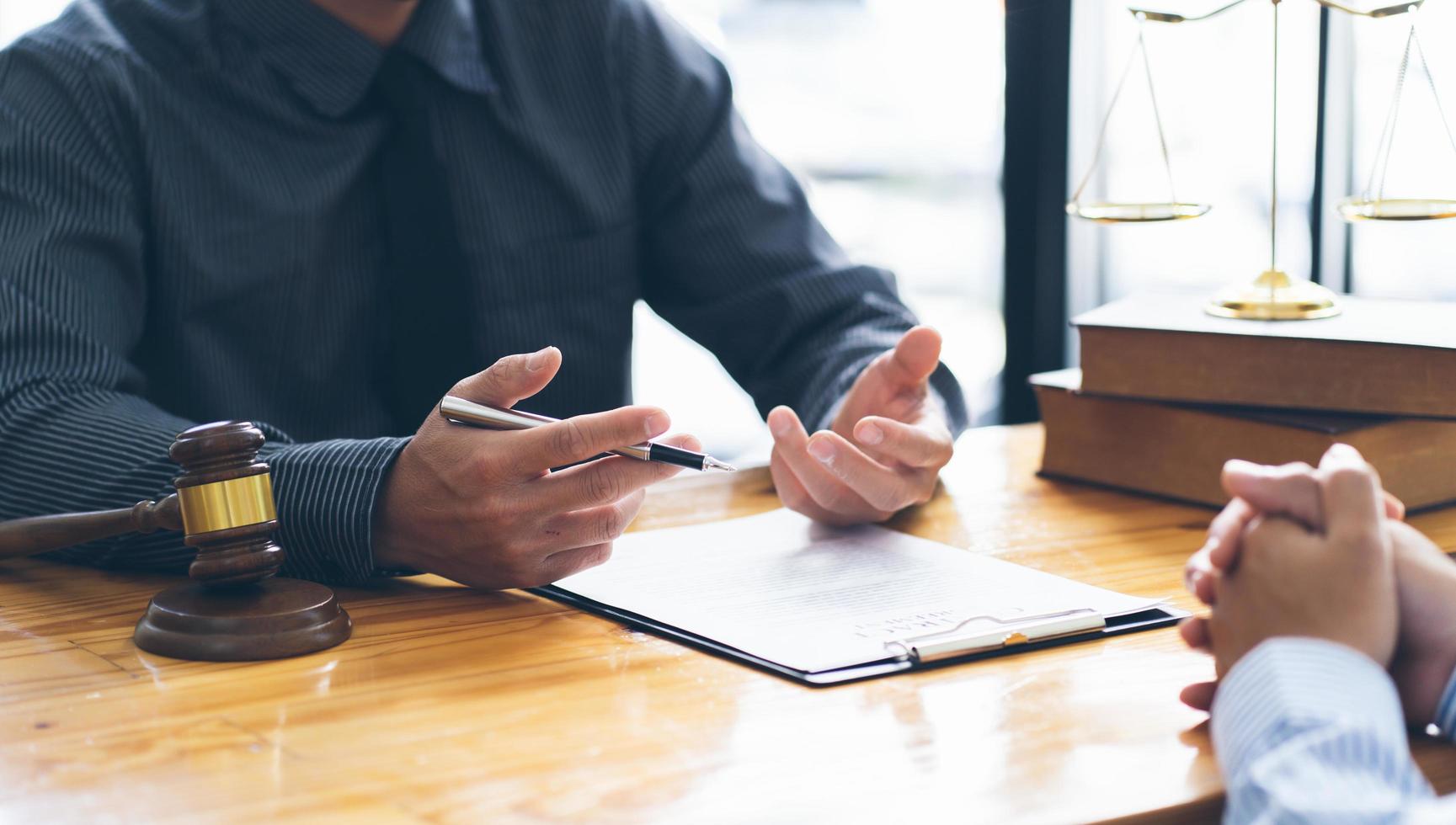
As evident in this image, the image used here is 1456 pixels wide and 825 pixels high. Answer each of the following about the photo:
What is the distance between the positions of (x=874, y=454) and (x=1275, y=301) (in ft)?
1.32

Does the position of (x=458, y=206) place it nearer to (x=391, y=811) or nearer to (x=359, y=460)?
(x=359, y=460)

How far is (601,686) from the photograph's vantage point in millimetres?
749

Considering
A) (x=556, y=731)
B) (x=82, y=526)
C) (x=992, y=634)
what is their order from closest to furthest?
(x=556, y=731) < (x=992, y=634) < (x=82, y=526)

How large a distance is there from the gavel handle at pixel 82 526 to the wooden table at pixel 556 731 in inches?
1.7

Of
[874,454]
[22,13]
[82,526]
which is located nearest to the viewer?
[82,526]

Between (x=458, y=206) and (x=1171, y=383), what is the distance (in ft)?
2.50

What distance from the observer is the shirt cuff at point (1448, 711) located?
0.65m

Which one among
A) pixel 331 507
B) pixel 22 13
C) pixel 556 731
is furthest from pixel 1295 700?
pixel 22 13

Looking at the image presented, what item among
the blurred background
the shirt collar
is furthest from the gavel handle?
the blurred background

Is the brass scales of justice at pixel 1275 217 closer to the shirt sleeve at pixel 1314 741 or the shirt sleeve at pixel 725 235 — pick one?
the shirt sleeve at pixel 725 235

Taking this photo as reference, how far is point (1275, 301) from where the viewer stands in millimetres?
1198

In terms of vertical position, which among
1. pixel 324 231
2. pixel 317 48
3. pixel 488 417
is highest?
pixel 317 48

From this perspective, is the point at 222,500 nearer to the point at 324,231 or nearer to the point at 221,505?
the point at 221,505

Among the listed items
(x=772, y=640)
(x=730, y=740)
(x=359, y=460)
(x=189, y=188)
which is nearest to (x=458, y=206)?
(x=189, y=188)
